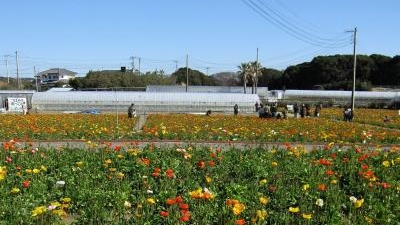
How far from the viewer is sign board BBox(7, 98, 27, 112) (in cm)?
4853

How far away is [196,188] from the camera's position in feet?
27.7

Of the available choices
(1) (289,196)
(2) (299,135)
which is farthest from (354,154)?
(2) (299,135)

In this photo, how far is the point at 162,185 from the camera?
8555mm

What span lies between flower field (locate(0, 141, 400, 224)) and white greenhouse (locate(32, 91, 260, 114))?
42.0 metres

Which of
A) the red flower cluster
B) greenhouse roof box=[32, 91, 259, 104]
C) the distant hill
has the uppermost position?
the distant hill

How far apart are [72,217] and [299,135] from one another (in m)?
15.0

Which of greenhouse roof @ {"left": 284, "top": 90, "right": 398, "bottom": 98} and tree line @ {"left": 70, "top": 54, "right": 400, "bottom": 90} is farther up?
tree line @ {"left": 70, "top": 54, "right": 400, "bottom": 90}

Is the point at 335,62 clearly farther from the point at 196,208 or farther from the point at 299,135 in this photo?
the point at 196,208

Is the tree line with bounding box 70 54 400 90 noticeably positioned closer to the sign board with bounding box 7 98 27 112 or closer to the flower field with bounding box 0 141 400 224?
the sign board with bounding box 7 98 27 112

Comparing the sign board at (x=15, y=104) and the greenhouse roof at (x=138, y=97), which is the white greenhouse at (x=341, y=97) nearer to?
the greenhouse roof at (x=138, y=97)

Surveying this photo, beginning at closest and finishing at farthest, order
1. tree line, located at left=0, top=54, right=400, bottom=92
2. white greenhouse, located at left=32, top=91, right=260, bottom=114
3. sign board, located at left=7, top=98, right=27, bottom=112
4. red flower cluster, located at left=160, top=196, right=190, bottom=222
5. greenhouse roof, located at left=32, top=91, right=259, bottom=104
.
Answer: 1. red flower cluster, located at left=160, top=196, right=190, bottom=222
2. sign board, located at left=7, top=98, right=27, bottom=112
3. white greenhouse, located at left=32, top=91, right=260, bottom=114
4. greenhouse roof, located at left=32, top=91, right=259, bottom=104
5. tree line, located at left=0, top=54, right=400, bottom=92

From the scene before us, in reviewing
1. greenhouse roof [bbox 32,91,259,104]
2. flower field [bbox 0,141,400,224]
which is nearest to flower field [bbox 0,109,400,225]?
flower field [bbox 0,141,400,224]

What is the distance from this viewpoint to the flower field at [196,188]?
21.8 feet

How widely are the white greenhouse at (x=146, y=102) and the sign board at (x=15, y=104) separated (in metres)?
4.74
